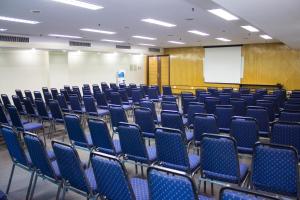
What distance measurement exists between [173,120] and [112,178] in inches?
111

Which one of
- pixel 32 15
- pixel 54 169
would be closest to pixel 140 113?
pixel 54 169

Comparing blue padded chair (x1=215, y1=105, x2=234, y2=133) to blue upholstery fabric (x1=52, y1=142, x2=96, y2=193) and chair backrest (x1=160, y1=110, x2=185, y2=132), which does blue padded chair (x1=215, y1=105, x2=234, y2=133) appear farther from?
blue upholstery fabric (x1=52, y1=142, x2=96, y2=193)

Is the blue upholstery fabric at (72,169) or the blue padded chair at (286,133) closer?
the blue upholstery fabric at (72,169)

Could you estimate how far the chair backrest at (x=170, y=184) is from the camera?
6.38 ft

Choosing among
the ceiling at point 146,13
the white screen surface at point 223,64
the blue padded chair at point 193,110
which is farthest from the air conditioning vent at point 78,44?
the blue padded chair at point 193,110

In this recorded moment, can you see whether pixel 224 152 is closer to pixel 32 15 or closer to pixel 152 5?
pixel 152 5

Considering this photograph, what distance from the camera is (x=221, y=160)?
329 cm

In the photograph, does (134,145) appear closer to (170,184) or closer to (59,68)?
(170,184)

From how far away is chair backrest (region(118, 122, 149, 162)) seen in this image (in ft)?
12.6

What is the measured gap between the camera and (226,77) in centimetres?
1850

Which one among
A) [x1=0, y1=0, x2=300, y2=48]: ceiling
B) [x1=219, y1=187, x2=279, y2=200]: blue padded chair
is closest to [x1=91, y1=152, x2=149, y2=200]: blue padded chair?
[x1=219, y1=187, x2=279, y2=200]: blue padded chair

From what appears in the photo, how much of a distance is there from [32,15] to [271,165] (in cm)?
721

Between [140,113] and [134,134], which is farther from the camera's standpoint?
[140,113]

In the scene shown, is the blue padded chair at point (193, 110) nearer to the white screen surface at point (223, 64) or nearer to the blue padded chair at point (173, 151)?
the blue padded chair at point (173, 151)
